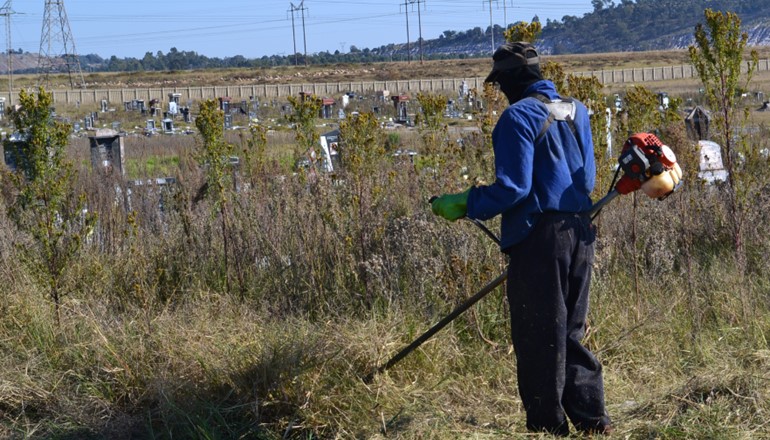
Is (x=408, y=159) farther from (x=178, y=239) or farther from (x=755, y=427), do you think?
(x=755, y=427)

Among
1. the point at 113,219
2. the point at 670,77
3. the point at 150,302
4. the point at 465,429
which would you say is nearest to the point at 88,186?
the point at 113,219

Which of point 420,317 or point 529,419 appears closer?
point 529,419

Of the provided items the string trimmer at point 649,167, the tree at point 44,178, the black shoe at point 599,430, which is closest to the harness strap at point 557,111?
the string trimmer at point 649,167

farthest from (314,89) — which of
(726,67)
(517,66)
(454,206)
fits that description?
(454,206)

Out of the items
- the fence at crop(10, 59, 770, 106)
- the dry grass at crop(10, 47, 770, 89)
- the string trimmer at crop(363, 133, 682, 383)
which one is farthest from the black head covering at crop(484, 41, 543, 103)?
the dry grass at crop(10, 47, 770, 89)

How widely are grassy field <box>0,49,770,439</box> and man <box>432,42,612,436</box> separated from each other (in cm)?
29

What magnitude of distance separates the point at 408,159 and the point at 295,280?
3796mm

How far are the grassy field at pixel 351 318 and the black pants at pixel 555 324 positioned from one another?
22cm

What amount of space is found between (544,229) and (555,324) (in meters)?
0.42

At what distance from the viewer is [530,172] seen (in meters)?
4.07

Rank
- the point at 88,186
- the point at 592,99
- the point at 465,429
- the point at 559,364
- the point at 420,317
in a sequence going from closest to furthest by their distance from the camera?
the point at 559,364 < the point at 465,429 < the point at 420,317 < the point at 592,99 < the point at 88,186

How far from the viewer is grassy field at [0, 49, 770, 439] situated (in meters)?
4.79

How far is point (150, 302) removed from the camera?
22.3 ft

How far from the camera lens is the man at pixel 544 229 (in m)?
4.13
